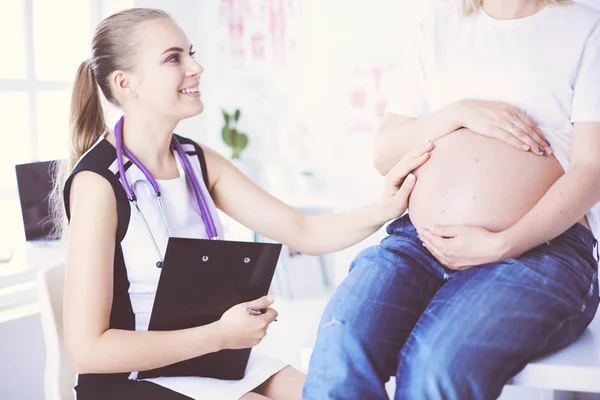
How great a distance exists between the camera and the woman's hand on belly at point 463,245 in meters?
1.32

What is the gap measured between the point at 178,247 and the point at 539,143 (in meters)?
0.77

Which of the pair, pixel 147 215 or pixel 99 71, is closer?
pixel 147 215

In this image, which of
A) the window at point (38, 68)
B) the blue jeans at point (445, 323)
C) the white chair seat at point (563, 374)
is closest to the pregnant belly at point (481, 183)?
the blue jeans at point (445, 323)

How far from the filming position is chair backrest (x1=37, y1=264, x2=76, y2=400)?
4.72 feet

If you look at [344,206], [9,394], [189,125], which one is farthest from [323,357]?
[189,125]

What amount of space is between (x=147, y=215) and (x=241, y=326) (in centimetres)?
30

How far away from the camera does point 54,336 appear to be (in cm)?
144

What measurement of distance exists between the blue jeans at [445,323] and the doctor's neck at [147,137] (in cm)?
49

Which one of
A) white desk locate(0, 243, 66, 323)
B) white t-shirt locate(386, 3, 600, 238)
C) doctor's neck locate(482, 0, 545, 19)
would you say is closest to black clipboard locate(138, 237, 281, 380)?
white t-shirt locate(386, 3, 600, 238)

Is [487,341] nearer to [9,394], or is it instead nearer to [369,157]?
[9,394]

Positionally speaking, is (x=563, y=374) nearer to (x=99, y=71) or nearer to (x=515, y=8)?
(x=515, y=8)

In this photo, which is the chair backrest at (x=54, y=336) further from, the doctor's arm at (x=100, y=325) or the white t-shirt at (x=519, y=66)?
the white t-shirt at (x=519, y=66)

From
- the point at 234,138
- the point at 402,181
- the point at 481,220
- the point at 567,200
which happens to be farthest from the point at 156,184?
the point at 234,138

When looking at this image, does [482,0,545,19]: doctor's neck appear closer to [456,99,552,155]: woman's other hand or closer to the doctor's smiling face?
[456,99,552,155]: woman's other hand
